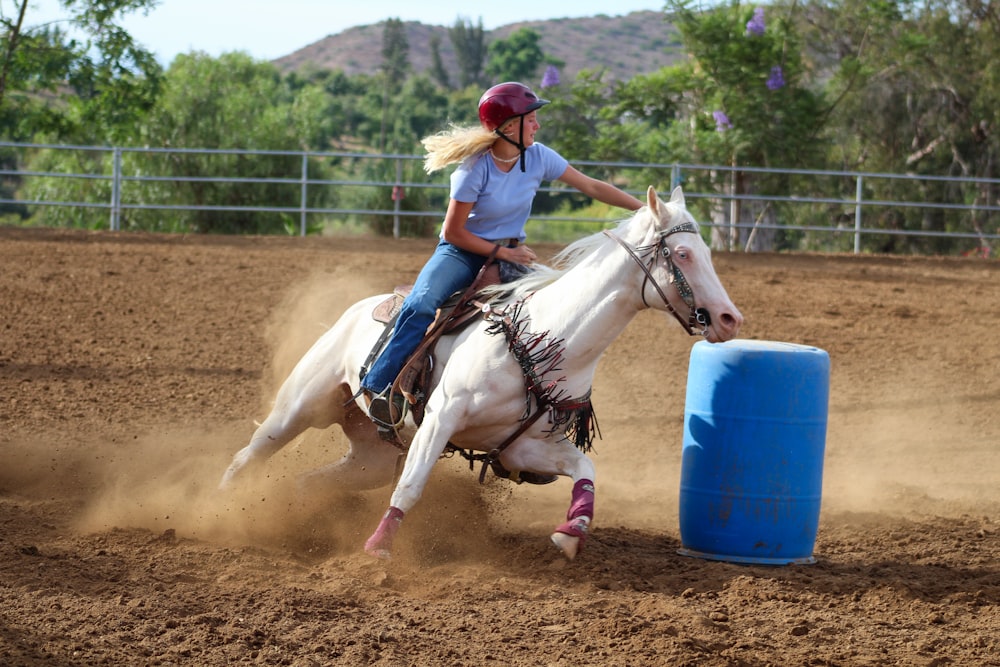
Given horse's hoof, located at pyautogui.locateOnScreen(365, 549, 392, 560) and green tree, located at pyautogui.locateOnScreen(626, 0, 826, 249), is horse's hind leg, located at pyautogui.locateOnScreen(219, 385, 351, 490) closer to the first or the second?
horse's hoof, located at pyautogui.locateOnScreen(365, 549, 392, 560)

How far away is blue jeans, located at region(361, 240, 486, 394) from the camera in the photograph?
5449 millimetres

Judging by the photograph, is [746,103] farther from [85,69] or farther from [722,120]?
[85,69]

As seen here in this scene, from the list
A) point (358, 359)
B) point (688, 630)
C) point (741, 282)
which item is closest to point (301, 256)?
point (741, 282)

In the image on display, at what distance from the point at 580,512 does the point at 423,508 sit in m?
1.42

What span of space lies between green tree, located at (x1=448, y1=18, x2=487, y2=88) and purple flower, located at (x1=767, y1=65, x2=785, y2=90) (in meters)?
111

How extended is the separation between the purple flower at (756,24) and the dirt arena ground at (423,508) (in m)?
7.83

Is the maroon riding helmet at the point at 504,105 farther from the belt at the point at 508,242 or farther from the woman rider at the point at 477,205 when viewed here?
the belt at the point at 508,242

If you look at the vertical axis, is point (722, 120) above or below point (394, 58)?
below

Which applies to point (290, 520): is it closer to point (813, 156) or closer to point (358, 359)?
point (358, 359)

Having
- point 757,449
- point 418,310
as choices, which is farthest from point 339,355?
point 757,449

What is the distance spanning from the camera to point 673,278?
4.83m

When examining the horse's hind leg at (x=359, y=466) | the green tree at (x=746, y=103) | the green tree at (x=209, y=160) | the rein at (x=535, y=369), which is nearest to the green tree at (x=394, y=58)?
the green tree at (x=209, y=160)

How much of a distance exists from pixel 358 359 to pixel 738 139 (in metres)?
16.0

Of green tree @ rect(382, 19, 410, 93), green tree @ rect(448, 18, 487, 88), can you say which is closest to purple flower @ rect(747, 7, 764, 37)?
green tree @ rect(382, 19, 410, 93)
